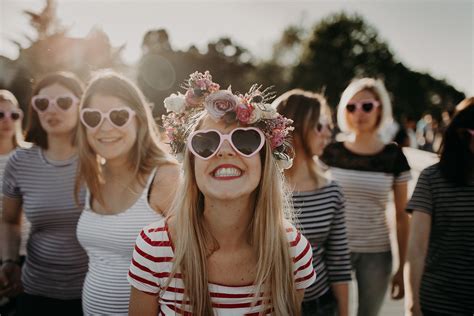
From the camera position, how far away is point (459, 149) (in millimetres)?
2586

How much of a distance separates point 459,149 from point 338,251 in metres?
1.00

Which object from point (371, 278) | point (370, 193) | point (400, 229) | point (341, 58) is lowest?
point (371, 278)

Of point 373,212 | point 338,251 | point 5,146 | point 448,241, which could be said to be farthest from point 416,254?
point 5,146

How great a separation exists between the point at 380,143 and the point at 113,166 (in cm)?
253

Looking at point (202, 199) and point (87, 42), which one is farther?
point (87, 42)

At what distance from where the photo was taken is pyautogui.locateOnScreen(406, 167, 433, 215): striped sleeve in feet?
8.36

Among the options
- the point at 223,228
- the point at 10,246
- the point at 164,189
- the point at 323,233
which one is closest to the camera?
the point at 223,228

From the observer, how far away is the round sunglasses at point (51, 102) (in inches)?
129

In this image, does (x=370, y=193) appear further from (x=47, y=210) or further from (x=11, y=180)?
(x=11, y=180)

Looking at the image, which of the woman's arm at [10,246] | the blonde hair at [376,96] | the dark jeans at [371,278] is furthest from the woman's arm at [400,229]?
the woman's arm at [10,246]

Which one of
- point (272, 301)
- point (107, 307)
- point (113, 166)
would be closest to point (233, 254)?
point (272, 301)

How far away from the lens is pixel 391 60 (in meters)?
47.3

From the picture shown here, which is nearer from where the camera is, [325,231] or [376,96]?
[325,231]

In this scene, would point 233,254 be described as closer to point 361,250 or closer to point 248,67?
point 361,250
